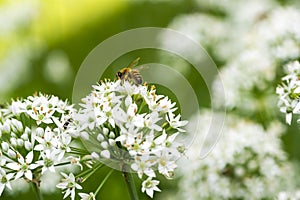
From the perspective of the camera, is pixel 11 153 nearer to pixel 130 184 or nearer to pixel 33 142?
pixel 33 142

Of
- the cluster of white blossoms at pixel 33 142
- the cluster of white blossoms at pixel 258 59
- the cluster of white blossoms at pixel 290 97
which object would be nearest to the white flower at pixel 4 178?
the cluster of white blossoms at pixel 33 142

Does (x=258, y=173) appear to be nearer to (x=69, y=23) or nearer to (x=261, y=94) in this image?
(x=261, y=94)

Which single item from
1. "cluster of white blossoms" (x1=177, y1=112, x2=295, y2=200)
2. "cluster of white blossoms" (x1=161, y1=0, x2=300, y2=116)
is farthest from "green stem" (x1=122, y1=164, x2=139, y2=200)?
"cluster of white blossoms" (x1=161, y1=0, x2=300, y2=116)

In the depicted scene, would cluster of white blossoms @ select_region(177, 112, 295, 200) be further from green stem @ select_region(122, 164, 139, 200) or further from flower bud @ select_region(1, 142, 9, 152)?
flower bud @ select_region(1, 142, 9, 152)

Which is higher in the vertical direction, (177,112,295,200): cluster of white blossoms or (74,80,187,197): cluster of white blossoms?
(177,112,295,200): cluster of white blossoms

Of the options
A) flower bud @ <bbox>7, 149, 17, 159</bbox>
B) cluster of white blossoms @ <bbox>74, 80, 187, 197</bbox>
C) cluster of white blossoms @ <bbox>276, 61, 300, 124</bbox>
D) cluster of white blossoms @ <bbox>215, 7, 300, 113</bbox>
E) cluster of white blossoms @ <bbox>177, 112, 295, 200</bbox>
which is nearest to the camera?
cluster of white blossoms @ <bbox>74, 80, 187, 197</bbox>

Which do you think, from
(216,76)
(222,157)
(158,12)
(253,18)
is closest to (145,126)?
(222,157)

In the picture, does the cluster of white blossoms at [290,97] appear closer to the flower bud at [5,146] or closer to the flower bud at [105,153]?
the flower bud at [105,153]

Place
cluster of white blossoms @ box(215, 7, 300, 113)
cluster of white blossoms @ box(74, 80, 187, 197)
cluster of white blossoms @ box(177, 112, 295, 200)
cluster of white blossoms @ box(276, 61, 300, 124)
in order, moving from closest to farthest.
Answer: cluster of white blossoms @ box(74, 80, 187, 197)
cluster of white blossoms @ box(276, 61, 300, 124)
cluster of white blossoms @ box(177, 112, 295, 200)
cluster of white blossoms @ box(215, 7, 300, 113)
